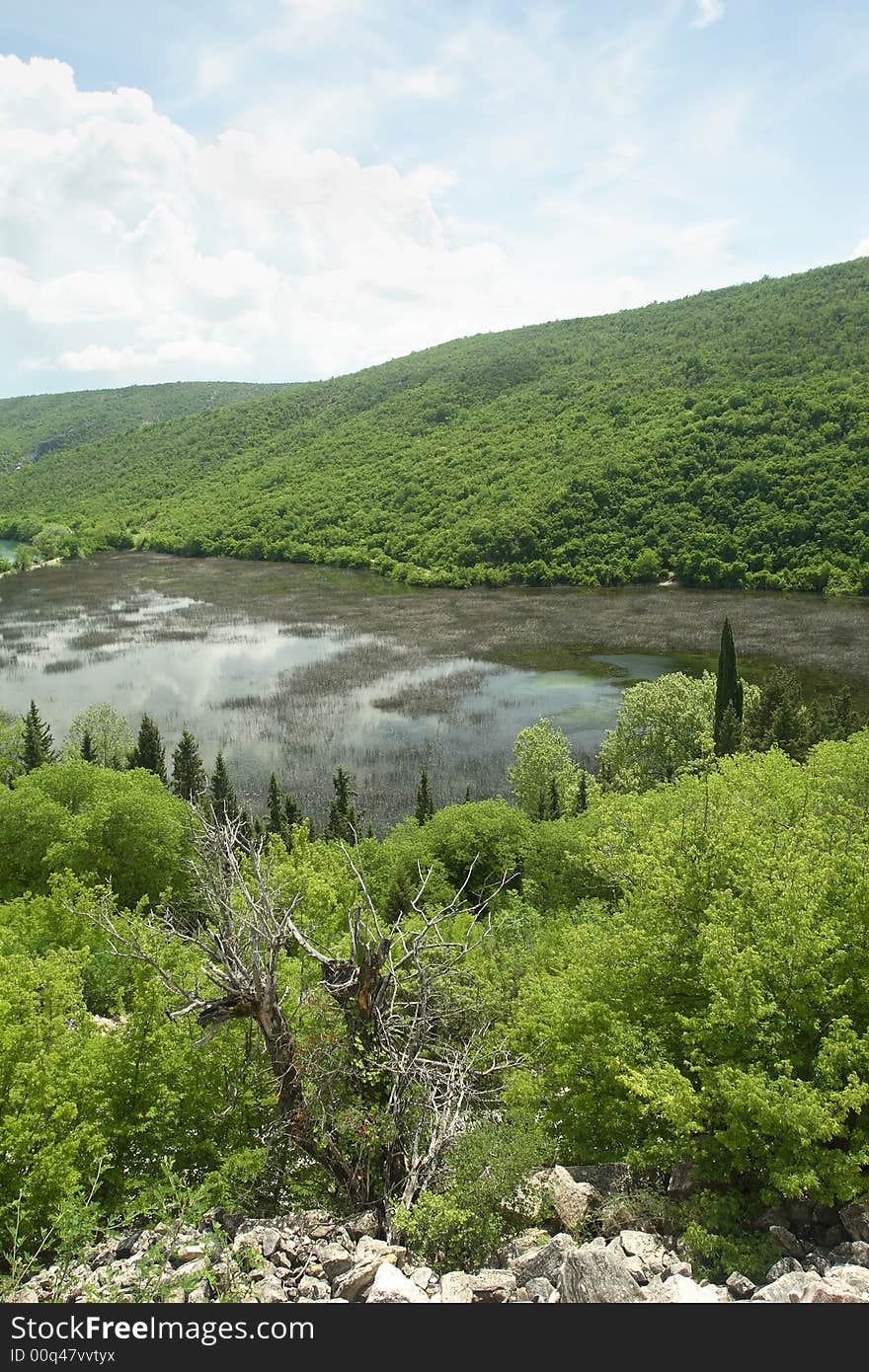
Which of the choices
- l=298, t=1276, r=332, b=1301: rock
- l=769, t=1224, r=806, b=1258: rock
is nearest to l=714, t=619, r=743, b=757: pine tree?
l=769, t=1224, r=806, b=1258: rock

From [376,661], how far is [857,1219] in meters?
→ 82.4

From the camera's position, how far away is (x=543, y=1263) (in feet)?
28.5

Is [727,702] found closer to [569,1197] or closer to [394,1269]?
[569,1197]

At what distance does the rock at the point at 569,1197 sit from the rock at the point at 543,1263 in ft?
4.80

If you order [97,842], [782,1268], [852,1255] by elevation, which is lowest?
[97,842]

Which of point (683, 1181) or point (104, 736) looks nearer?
point (683, 1181)

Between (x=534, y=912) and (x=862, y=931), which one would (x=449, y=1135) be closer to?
(x=862, y=931)

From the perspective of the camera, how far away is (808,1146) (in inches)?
392

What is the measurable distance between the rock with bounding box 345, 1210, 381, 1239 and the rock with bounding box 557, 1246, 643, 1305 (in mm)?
2850

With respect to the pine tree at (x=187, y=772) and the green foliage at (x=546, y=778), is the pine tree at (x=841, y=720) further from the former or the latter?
the pine tree at (x=187, y=772)

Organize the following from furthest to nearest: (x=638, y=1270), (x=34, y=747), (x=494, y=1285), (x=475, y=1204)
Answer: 1. (x=34, y=747)
2. (x=475, y=1204)
3. (x=638, y=1270)
4. (x=494, y=1285)

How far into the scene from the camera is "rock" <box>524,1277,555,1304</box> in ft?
26.1

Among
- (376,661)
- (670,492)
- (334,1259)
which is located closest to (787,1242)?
(334,1259)
